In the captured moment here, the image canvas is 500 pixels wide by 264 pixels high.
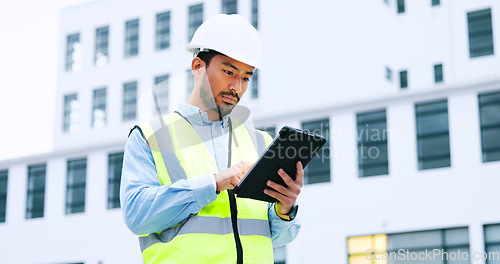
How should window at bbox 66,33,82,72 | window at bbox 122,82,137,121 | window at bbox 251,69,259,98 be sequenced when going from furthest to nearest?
window at bbox 66,33,82,72
window at bbox 122,82,137,121
window at bbox 251,69,259,98

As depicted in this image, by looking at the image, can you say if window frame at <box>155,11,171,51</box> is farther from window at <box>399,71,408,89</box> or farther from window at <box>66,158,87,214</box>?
window at <box>399,71,408,89</box>

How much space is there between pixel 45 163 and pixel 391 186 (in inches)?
560

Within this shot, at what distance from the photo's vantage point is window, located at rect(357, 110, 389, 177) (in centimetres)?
2373

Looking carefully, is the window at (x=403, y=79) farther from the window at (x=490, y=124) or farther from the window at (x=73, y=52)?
the window at (x=73, y=52)

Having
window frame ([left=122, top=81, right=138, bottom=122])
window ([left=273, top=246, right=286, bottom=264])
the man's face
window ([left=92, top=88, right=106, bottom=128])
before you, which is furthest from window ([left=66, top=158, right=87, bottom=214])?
the man's face

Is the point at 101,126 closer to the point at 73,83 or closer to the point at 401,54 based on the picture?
the point at 73,83

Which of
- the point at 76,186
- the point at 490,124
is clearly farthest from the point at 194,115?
the point at 76,186

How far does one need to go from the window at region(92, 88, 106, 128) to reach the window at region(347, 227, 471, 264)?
17.8 m

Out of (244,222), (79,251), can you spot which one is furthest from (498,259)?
(244,222)

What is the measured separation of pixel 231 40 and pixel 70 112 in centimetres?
3649

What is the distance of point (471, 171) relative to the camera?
74.3 feet

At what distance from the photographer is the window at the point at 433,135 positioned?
23.1 meters

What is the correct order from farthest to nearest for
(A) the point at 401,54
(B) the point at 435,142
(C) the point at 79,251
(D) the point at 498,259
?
(A) the point at 401,54 < (C) the point at 79,251 < (B) the point at 435,142 < (D) the point at 498,259

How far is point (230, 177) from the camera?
2.74 meters
